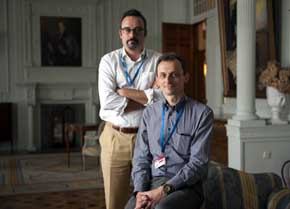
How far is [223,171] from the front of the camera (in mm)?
2348

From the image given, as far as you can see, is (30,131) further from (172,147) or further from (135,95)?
(172,147)

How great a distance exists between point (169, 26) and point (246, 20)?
4.07 meters

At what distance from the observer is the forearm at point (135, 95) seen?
85.7 inches

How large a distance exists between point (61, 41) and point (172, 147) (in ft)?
23.9

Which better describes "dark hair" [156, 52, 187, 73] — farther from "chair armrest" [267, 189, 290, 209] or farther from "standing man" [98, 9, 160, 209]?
"chair armrest" [267, 189, 290, 209]

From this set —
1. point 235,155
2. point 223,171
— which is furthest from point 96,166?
point 223,171

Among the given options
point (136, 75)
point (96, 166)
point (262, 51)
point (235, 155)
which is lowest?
point (96, 166)

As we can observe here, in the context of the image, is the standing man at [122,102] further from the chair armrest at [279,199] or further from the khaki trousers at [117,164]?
the chair armrest at [279,199]

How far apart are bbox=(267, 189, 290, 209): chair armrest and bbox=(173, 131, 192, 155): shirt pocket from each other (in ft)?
2.13

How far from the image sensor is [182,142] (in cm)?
194

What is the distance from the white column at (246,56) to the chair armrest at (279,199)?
219 centimetres

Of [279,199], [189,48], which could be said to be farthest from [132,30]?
[189,48]

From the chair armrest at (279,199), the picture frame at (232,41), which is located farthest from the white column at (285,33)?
the chair armrest at (279,199)

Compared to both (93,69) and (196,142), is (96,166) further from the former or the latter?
(196,142)
